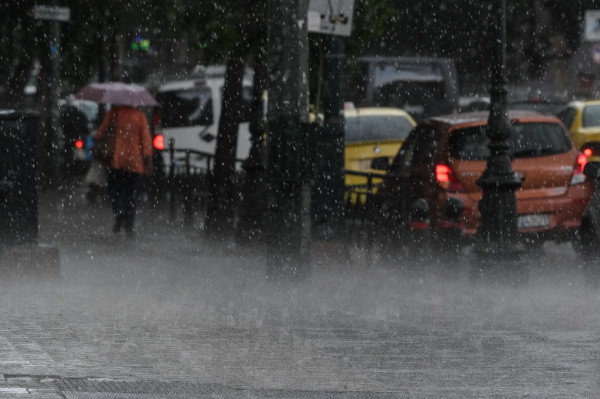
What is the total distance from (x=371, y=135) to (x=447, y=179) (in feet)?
22.0

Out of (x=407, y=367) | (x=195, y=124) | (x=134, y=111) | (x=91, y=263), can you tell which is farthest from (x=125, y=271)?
(x=195, y=124)

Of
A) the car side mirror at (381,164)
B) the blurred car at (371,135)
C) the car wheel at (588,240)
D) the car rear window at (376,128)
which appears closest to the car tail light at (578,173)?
the car wheel at (588,240)

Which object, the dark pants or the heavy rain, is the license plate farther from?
the dark pants

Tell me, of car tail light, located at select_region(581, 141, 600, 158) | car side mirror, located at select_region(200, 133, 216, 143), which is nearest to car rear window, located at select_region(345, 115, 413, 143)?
car tail light, located at select_region(581, 141, 600, 158)

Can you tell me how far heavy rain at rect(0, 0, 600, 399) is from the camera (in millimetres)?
8938

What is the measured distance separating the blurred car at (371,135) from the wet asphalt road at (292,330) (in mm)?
5155

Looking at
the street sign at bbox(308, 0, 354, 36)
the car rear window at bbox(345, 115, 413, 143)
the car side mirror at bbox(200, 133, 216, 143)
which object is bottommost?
the car side mirror at bbox(200, 133, 216, 143)

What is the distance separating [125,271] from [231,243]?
11.6ft

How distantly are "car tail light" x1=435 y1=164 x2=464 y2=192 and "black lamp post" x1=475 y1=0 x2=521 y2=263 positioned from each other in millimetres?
1159

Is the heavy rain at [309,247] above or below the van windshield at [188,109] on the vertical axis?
above

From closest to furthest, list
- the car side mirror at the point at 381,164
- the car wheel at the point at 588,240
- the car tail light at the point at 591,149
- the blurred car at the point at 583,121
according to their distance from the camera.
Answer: the car wheel at the point at 588,240
the car side mirror at the point at 381,164
the car tail light at the point at 591,149
the blurred car at the point at 583,121

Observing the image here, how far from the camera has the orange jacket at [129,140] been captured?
18.8 meters

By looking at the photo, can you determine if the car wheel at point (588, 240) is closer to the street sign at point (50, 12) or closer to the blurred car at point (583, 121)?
the blurred car at point (583, 121)

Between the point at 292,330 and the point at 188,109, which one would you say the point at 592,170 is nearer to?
the point at 292,330
